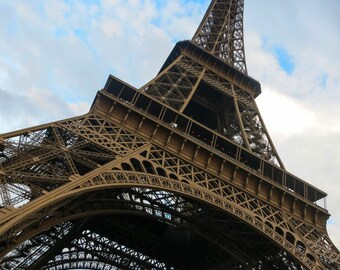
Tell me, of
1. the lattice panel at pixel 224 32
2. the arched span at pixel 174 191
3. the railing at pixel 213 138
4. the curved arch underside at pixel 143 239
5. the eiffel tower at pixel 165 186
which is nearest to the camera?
the arched span at pixel 174 191

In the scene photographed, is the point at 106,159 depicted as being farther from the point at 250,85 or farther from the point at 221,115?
the point at 250,85

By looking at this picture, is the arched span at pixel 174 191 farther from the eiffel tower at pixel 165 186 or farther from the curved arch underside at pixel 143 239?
the curved arch underside at pixel 143 239

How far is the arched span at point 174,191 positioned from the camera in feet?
41.5

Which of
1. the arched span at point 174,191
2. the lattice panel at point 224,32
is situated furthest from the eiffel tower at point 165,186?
the lattice panel at point 224,32

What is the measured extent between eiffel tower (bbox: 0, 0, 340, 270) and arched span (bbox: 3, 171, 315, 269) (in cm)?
4

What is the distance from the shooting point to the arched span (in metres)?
12.7

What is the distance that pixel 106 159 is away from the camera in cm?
1516

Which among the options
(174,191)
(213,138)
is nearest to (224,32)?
(213,138)

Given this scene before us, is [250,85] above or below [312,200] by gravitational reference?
above

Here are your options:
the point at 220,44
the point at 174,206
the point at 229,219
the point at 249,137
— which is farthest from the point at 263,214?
the point at 220,44

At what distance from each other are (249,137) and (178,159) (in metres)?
6.90

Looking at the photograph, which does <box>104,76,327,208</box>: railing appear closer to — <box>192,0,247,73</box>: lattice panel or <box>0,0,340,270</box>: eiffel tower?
<box>0,0,340,270</box>: eiffel tower

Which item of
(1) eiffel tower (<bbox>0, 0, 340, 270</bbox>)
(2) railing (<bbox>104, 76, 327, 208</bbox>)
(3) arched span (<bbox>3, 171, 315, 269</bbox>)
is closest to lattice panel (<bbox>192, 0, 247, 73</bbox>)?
(1) eiffel tower (<bbox>0, 0, 340, 270</bbox>)

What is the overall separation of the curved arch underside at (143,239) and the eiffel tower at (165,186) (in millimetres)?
64
